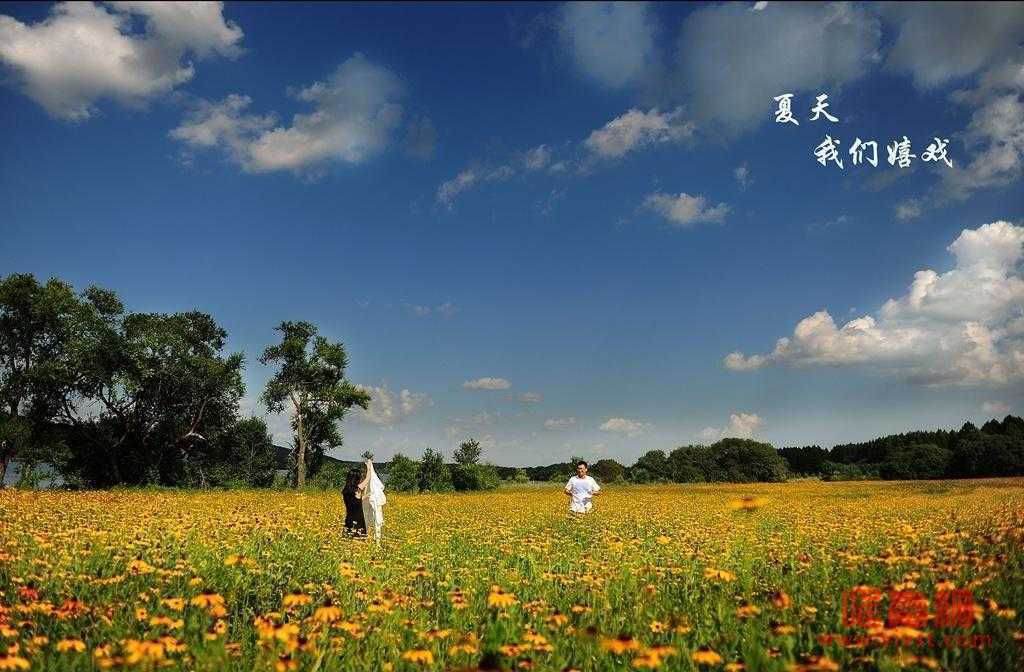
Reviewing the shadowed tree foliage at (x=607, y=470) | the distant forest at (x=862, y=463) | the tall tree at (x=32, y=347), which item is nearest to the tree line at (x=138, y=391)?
the tall tree at (x=32, y=347)

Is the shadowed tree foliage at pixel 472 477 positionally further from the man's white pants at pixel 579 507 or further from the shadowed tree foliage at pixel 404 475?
the man's white pants at pixel 579 507

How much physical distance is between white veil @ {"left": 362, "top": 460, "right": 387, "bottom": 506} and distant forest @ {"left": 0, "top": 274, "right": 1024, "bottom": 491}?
114 ft

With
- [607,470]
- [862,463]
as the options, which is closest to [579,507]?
[607,470]

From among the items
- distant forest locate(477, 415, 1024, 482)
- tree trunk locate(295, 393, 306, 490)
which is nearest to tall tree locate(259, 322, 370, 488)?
tree trunk locate(295, 393, 306, 490)

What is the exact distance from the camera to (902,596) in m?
5.96

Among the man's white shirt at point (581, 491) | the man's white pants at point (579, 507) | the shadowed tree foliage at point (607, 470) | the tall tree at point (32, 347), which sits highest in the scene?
the tall tree at point (32, 347)

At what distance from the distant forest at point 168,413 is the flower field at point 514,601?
38.3 meters

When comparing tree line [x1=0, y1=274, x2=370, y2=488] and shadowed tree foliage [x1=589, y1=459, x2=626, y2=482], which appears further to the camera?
shadowed tree foliage [x1=589, y1=459, x2=626, y2=482]

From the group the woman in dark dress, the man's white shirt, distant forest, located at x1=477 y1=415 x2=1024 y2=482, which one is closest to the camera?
the woman in dark dress

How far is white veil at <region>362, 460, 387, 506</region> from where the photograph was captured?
15177mm

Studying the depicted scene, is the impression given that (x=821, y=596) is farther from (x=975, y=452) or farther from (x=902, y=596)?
(x=975, y=452)

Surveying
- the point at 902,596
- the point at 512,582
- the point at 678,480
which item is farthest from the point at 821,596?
the point at 678,480

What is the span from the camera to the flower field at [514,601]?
5066 mm

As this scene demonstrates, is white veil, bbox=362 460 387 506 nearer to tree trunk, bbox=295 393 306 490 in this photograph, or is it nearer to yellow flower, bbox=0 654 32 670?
yellow flower, bbox=0 654 32 670
